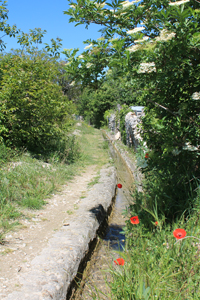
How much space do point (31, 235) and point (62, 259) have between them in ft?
2.78

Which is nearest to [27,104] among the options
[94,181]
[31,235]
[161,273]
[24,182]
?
[24,182]

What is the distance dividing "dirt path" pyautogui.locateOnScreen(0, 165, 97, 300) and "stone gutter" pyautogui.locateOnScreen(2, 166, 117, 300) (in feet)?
0.34

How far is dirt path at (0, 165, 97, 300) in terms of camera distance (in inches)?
102

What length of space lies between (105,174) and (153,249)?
4.69 m

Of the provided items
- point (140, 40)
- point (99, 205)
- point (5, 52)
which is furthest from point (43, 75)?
point (140, 40)

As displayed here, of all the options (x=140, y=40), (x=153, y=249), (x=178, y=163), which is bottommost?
(x=153, y=249)

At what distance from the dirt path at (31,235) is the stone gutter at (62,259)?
4.1 inches

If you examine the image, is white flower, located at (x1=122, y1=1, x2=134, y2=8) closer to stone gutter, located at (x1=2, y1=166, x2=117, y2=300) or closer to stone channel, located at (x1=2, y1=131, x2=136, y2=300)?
stone channel, located at (x1=2, y1=131, x2=136, y2=300)

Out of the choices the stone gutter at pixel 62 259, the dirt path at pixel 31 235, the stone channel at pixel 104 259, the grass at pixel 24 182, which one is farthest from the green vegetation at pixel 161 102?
the grass at pixel 24 182

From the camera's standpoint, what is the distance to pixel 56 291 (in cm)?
236

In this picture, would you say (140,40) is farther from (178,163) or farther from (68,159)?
(68,159)

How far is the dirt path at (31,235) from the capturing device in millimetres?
2583

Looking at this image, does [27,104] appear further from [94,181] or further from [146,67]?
[146,67]

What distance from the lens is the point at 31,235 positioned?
347cm
